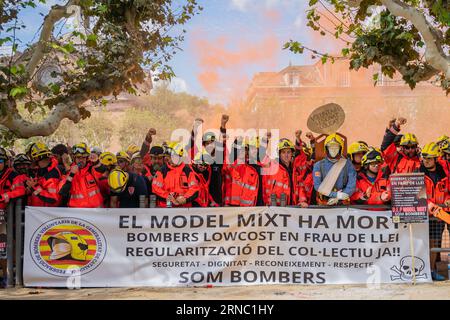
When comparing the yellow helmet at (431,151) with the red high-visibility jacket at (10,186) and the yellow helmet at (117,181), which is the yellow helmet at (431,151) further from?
the red high-visibility jacket at (10,186)

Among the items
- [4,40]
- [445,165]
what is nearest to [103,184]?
[4,40]

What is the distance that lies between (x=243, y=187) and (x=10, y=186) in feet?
11.9

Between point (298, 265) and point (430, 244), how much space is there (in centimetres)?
204

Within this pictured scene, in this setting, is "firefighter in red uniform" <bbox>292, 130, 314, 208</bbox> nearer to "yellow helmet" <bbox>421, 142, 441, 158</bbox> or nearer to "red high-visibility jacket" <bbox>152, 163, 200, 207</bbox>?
"red high-visibility jacket" <bbox>152, 163, 200, 207</bbox>

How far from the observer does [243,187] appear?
10.7 metres

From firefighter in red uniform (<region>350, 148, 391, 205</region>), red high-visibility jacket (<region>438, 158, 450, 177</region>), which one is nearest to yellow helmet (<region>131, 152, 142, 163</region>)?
firefighter in red uniform (<region>350, 148, 391, 205</region>)

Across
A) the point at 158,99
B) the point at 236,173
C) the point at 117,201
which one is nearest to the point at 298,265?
the point at 236,173

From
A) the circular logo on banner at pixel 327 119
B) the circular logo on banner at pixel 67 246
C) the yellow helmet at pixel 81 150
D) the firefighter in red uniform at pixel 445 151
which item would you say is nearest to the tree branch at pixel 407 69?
the circular logo on banner at pixel 327 119

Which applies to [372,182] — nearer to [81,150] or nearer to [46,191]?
[81,150]

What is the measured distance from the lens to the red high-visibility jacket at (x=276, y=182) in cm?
1059

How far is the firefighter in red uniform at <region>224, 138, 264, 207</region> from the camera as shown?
35.0ft

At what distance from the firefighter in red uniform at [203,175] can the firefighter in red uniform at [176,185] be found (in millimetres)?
223

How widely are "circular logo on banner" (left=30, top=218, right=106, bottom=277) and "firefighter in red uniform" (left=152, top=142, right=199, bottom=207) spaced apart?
3.68ft
